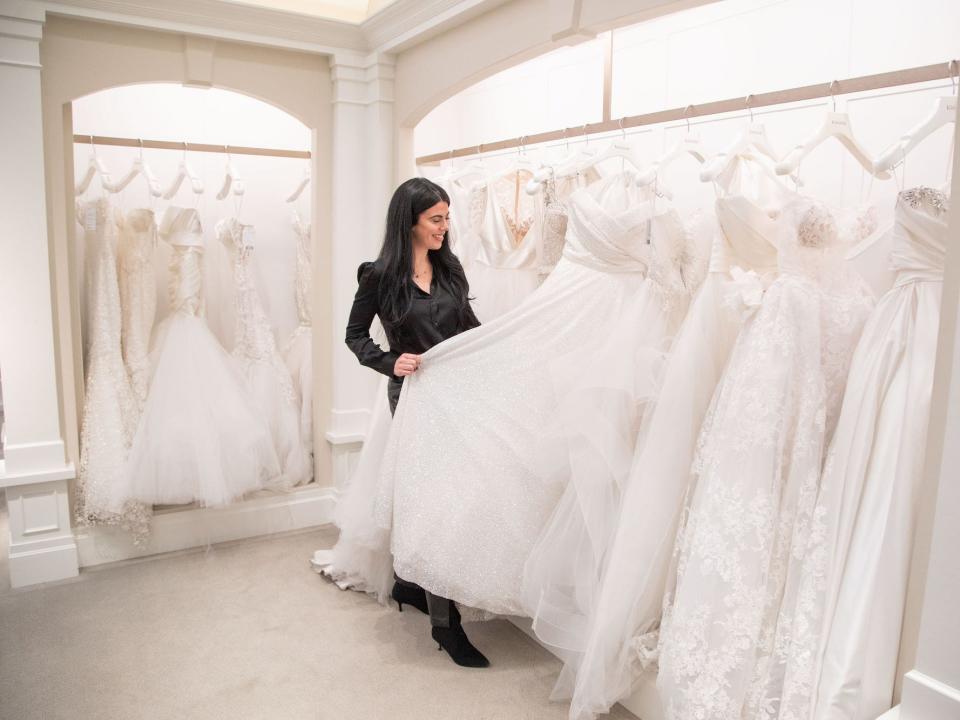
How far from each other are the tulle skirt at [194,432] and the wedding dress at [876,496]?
2662mm

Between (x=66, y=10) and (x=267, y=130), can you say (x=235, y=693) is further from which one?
(x=267, y=130)

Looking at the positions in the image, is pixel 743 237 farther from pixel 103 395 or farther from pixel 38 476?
pixel 38 476

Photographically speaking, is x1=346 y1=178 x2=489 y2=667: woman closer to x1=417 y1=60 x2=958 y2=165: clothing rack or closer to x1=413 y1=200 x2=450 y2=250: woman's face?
x1=413 y1=200 x2=450 y2=250: woman's face

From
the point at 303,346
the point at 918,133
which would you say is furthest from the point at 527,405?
the point at 303,346

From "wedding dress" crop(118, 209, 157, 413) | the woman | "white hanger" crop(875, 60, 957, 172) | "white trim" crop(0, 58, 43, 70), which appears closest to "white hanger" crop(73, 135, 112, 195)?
"wedding dress" crop(118, 209, 157, 413)

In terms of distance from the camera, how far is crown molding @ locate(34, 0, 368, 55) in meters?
3.25

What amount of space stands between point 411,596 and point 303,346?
1705 mm

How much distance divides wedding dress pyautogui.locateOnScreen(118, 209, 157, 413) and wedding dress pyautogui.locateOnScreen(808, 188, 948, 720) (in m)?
3.04

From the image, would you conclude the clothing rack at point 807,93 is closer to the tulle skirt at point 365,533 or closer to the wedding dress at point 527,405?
the wedding dress at point 527,405

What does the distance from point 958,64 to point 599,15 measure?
3.64ft

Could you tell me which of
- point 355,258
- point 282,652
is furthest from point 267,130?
point 282,652

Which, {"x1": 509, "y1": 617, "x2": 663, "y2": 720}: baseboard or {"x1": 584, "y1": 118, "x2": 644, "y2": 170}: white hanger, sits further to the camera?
{"x1": 584, "y1": 118, "x2": 644, "y2": 170}: white hanger

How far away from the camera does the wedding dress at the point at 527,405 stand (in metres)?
2.39

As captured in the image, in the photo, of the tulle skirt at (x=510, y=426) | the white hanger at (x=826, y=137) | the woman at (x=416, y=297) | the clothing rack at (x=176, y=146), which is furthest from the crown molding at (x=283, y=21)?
the white hanger at (x=826, y=137)
